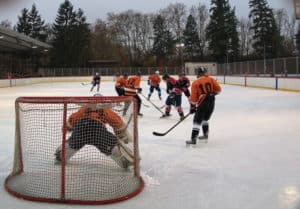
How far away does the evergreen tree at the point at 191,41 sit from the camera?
45.5 m

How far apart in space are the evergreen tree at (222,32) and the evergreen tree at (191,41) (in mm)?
2204

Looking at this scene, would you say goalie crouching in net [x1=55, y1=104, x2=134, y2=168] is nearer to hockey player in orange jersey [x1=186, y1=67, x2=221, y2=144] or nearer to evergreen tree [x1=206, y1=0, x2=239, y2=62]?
hockey player in orange jersey [x1=186, y1=67, x2=221, y2=144]

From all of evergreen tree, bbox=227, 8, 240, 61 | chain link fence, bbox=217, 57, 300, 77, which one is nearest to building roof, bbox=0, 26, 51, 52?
chain link fence, bbox=217, 57, 300, 77

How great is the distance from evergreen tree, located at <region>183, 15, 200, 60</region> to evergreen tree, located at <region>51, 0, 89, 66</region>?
12.9 meters

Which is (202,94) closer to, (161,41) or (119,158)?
(119,158)

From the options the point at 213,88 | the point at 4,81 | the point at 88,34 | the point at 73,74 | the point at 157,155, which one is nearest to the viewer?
the point at 157,155

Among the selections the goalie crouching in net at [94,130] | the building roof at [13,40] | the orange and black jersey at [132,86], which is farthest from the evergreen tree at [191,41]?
the goalie crouching in net at [94,130]

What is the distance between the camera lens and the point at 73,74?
37.2m

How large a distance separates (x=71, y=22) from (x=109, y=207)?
162 ft

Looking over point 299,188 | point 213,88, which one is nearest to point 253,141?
point 213,88

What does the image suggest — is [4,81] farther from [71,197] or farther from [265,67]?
→ [71,197]

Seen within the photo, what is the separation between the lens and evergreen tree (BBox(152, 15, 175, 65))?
46531 mm

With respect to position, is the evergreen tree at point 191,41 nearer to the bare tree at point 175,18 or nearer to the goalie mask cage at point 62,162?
the bare tree at point 175,18

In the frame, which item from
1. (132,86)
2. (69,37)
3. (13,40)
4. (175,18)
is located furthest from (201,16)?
(132,86)
